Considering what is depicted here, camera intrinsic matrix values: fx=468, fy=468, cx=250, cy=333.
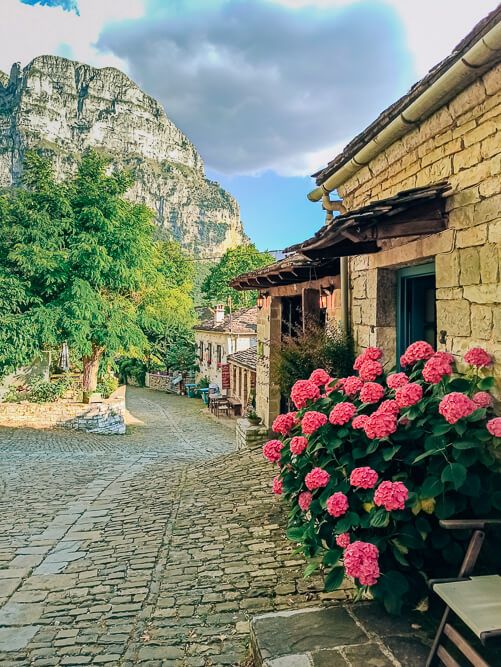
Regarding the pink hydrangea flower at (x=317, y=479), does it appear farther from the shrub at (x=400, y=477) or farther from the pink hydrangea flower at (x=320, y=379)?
the pink hydrangea flower at (x=320, y=379)

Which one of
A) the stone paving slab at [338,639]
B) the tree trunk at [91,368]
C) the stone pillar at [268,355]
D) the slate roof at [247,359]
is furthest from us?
the slate roof at [247,359]

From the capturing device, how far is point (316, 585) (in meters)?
3.44

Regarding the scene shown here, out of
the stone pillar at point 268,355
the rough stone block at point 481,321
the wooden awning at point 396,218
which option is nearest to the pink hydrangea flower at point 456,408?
the rough stone block at point 481,321

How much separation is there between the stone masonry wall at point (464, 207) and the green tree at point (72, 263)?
12.5 m

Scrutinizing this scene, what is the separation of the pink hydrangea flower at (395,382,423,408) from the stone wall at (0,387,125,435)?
1401cm

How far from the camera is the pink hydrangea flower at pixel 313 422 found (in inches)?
128

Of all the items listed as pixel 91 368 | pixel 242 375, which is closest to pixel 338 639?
pixel 91 368

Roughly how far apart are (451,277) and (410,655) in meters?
2.47

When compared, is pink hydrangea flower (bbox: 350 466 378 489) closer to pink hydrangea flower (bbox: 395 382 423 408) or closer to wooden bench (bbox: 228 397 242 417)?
pink hydrangea flower (bbox: 395 382 423 408)

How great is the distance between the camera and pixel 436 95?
338cm

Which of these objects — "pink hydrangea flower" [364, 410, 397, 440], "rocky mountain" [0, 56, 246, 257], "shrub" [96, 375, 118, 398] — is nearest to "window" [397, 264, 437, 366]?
"pink hydrangea flower" [364, 410, 397, 440]

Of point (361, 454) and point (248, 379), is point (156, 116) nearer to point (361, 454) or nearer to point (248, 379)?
point (248, 379)

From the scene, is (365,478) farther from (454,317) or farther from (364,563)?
(454,317)

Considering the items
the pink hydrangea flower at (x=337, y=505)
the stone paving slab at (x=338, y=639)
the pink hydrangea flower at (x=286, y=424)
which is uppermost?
the pink hydrangea flower at (x=286, y=424)
